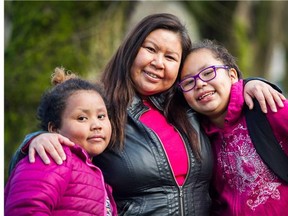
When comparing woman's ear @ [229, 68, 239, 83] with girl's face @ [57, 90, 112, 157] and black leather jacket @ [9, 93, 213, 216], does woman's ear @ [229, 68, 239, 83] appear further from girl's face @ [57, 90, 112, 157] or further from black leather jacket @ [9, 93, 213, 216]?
girl's face @ [57, 90, 112, 157]

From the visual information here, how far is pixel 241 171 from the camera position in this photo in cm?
321

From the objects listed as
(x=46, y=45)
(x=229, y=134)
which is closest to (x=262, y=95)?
(x=229, y=134)

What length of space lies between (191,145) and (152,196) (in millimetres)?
341

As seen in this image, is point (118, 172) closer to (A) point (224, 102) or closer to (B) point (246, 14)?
(A) point (224, 102)

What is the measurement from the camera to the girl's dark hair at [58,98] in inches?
118

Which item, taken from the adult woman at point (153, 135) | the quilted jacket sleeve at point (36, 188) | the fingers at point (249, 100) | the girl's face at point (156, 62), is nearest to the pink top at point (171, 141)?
the adult woman at point (153, 135)

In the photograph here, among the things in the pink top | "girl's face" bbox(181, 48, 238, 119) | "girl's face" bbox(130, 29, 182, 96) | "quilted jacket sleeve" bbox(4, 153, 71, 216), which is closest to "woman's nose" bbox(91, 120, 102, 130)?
"quilted jacket sleeve" bbox(4, 153, 71, 216)

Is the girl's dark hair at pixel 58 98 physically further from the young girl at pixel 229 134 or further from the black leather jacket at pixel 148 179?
the young girl at pixel 229 134

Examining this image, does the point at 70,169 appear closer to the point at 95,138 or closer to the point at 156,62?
the point at 95,138

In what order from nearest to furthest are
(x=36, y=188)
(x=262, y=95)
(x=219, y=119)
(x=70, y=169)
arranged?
(x=36, y=188) → (x=70, y=169) → (x=262, y=95) → (x=219, y=119)

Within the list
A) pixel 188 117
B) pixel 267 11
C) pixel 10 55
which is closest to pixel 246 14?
pixel 267 11

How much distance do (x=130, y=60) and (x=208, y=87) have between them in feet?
1.48

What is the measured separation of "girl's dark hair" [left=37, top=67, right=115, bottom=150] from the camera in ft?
9.85

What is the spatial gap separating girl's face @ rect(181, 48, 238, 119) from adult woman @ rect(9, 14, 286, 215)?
8cm
